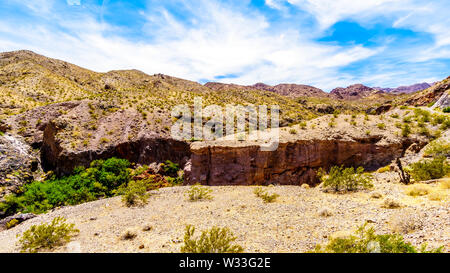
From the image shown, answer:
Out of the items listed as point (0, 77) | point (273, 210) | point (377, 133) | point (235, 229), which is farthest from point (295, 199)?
point (0, 77)

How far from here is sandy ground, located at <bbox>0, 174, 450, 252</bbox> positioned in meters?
5.69

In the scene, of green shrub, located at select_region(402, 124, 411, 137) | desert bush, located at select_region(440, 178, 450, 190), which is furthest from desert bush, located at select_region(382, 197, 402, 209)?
green shrub, located at select_region(402, 124, 411, 137)

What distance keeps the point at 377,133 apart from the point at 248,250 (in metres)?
13.1

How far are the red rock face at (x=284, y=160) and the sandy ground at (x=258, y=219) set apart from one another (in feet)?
11.6

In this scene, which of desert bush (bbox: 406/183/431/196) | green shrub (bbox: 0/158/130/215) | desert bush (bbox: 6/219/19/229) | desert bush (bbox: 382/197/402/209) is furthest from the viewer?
green shrub (bbox: 0/158/130/215)

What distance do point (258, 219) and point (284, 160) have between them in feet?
24.5

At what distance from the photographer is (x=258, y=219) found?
733 cm

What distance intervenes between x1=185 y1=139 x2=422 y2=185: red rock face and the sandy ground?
3538 millimetres

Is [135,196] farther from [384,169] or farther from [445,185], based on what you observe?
[384,169]

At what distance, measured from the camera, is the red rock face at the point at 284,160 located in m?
14.0

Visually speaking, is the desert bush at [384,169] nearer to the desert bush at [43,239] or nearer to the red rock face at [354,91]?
the desert bush at [43,239]

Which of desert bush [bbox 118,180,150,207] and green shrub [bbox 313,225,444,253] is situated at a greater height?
green shrub [bbox 313,225,444,253]

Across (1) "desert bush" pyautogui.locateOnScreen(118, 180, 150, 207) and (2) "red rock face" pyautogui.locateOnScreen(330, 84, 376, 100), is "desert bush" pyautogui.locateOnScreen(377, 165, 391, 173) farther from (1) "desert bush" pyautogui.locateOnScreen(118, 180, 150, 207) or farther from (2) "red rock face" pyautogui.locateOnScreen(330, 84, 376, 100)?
(2) "red rock face" pyautogui.locateOnScreen(330, 84, 376, 100)
